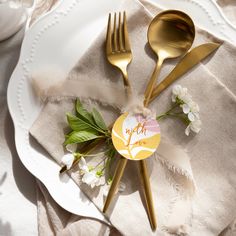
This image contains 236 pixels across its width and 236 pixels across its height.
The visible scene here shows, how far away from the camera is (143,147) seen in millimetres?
665

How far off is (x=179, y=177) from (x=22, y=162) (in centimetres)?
23

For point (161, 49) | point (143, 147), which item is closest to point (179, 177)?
point (143, 147)

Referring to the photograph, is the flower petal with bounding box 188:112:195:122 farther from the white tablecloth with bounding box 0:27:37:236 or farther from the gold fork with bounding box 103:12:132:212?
the white tablecloth with bounding box 0:27:37:236

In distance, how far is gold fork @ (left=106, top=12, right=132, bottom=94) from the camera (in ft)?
2.24

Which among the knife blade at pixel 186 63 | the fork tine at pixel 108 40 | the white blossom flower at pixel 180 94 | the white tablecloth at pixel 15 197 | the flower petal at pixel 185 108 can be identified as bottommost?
the white tablecloth at pixel 15 197

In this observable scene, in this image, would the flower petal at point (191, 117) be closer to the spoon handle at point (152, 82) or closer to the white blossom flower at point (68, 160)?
the spoon handle at point (152, 82)

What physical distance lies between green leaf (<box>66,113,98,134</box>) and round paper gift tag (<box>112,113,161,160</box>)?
35 millimetres

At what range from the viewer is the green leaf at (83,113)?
26.6 inches

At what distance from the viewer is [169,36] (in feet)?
2.27

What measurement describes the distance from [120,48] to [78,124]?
13cm

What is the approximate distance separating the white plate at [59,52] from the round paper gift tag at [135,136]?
0.31ft

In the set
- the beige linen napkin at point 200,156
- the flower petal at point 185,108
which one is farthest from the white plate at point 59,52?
the flower petal at point 185,108

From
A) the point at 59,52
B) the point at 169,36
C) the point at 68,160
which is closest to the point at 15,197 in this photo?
the point at 68,160

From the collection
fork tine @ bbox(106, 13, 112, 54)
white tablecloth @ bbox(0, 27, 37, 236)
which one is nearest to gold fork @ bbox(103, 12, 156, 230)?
fork tine @ bbox(106, 13, 112, 54)
